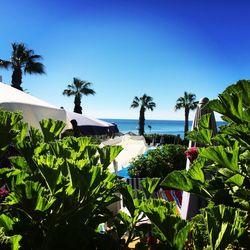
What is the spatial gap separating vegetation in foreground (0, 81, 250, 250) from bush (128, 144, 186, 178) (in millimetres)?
8803

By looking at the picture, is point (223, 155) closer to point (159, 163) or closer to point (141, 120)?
point (159, 163)

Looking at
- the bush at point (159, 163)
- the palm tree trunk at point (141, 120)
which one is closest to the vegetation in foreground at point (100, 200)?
the bush at point (159, 163)

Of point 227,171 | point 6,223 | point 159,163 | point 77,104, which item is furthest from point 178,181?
point 77,104

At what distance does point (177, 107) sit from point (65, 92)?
1783 centimetres

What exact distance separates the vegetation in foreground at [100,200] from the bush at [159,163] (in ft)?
28.9

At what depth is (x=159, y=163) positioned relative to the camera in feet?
34.9

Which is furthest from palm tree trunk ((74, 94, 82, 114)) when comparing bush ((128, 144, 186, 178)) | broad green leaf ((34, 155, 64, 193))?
broad green leaf ((34, 155, 64, 193))

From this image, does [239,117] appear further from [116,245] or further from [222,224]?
[116,245]

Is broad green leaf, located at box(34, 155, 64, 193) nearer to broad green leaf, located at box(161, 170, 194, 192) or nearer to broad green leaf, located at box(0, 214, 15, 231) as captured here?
broad green leaf, located at box(0, 214, 15, 231)

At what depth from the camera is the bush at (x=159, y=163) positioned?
10.4m

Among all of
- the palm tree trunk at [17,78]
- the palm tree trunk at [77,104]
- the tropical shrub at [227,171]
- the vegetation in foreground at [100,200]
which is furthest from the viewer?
the palm tree trunk at [77,104]

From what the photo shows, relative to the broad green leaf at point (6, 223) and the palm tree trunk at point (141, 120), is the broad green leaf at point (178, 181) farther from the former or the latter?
the palm tree trunk at point (141, 120)

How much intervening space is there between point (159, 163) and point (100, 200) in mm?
9372

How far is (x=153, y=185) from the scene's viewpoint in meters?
1.41
